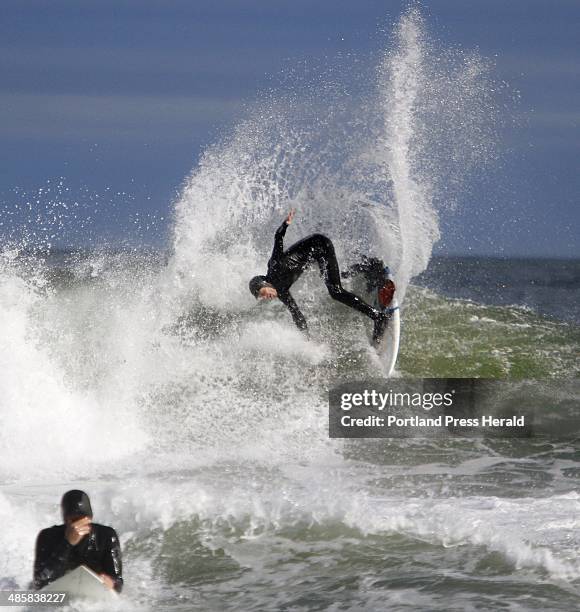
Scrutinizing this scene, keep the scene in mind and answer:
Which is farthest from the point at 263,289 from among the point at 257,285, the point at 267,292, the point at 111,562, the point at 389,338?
the point at 111,562

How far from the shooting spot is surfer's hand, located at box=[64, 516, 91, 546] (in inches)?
188

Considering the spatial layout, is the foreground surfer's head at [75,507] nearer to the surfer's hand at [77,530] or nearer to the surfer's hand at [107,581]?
the surfer's hand at [77,530]

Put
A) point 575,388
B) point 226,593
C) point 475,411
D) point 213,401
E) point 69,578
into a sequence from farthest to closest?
point 575,388
point 475,411
point 213,401
point 226,593
point 69,578

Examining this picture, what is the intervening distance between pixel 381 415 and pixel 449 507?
3.76 meters

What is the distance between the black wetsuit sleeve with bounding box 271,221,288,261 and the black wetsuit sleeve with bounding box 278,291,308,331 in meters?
0.50

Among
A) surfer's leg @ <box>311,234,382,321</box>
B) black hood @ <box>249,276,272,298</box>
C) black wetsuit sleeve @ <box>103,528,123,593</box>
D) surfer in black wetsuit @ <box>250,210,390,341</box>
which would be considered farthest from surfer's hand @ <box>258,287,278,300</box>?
black wetsuit sleeve @ <box>103,528,123,593</box>

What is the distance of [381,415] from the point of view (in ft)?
35.3

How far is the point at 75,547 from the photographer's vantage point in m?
4.85

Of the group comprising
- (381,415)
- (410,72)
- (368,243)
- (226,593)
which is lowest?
(226,593)

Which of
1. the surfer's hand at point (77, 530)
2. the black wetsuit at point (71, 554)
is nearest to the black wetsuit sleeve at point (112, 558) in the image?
the black wetsuit at point (71, 554)

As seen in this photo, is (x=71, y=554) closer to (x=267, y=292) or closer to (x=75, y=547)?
(x=75, y=547)

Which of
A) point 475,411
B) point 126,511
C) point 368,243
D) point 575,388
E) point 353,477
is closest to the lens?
point 126,511

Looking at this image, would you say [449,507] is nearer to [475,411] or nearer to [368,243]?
[475,411]

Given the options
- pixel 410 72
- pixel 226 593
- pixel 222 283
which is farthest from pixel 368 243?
pixel 226 593
